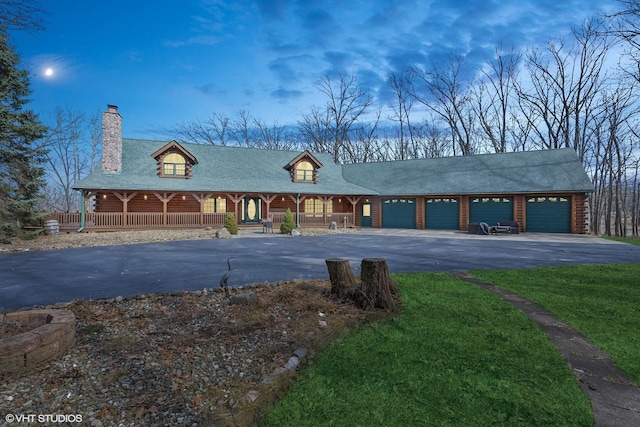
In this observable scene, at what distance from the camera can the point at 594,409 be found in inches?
110

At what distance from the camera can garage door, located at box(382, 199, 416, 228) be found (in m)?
27.1

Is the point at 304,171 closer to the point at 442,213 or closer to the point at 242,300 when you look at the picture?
the point at 442,213

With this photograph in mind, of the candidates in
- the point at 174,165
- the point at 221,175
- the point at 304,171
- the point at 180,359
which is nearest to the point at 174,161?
the point at 174,165

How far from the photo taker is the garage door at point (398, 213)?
27078 mm

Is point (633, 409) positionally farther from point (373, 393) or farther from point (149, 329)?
point (149, 329)

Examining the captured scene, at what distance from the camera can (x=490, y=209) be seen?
79.0 ft

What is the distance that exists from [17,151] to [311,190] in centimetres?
1744

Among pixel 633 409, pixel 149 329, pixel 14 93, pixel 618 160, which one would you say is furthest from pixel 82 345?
pixel 618 160

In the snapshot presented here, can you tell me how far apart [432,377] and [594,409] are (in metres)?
1.27

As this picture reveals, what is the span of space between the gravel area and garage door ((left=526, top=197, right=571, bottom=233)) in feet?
72.8

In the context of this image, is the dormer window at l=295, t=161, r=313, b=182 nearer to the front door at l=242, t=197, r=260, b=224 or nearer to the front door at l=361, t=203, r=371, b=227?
the front door at l=242, t=197, r=260, b=224

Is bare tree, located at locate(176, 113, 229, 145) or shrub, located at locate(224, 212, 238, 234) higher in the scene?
bare tree, located at locate(176, 113, 229, 145)

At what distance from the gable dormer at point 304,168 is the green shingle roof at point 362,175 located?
0.67m

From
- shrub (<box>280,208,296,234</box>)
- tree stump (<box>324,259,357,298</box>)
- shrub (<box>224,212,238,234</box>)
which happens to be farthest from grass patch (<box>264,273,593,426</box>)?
shrub (<box>224,212,238,234</box>)
